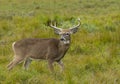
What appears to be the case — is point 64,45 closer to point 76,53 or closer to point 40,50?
point 40,50

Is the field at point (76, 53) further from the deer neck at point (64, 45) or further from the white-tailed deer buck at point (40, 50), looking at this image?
the deer neck at point (64, 45)

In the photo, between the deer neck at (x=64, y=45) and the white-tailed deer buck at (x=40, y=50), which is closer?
the deer neck at (x=64, y=45)

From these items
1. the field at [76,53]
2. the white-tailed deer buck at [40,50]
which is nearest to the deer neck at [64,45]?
the white-tailed deer buck at [40,50]

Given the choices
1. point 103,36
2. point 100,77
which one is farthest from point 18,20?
point 100,77

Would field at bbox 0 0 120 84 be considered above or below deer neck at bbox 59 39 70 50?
below

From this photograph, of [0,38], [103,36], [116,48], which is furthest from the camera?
[0,38]

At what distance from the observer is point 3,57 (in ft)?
31.6

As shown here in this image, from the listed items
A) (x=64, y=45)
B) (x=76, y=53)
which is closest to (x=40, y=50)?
(x=64, y=45)

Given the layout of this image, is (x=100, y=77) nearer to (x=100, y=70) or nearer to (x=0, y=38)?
(x=100, y=70)

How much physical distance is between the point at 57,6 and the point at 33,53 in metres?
15.2

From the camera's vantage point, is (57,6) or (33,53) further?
(57,6)

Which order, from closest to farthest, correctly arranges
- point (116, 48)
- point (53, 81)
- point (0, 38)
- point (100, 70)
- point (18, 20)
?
point (53, 81), point (100, 70), point (116, 48), point (0, 38), point (18, 20)

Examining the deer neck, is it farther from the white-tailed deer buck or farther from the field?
the field

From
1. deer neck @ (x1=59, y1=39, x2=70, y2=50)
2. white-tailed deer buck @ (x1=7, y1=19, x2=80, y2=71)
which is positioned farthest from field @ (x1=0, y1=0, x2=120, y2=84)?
deer neck @ (x1=59, y1=39, x2=70, y2=50)
